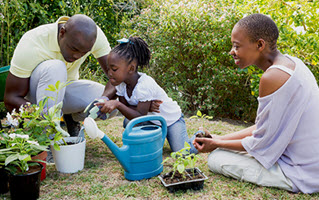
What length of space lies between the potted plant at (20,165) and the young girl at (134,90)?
27.3 inches

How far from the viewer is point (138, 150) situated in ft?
7.22

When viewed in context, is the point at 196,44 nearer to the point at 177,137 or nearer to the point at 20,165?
the point at 177,137

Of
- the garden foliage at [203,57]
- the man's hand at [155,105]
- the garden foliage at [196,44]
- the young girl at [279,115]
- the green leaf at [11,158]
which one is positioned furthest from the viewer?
the garden foliage at [203,57]

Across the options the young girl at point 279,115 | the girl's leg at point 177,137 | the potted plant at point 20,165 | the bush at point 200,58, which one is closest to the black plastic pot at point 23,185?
the potted plant at point 20,165

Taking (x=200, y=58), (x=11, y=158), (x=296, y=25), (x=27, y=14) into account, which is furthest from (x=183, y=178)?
(x=27, y=14)

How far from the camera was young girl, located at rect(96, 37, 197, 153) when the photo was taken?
8.43 ft

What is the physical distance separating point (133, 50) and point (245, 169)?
1.35 m

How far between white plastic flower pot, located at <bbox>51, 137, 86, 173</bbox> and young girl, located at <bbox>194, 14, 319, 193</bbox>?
1267mm

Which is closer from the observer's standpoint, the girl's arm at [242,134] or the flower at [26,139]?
the flower at [26,139]

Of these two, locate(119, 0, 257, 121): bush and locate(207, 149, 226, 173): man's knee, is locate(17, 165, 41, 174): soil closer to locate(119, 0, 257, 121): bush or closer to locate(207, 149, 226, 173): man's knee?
locate(207, 149, 226, 173): man's knee

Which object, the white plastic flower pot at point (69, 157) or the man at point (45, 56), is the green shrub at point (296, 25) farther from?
the white plastic flower pot at point (69, 157)

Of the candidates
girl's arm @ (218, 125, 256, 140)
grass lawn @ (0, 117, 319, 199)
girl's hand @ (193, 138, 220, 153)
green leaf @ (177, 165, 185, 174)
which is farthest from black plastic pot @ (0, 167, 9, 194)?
girl's arm @ (218, 125, 256, 140)

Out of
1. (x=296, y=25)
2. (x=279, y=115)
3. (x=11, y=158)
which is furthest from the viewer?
(x=296, y=25)

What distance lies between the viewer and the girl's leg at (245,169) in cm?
207
